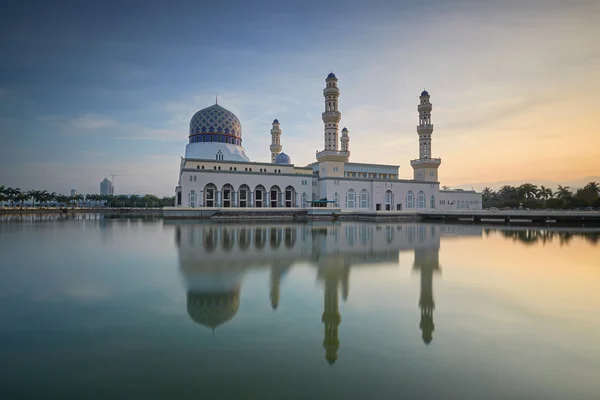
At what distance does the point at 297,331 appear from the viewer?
4.98m

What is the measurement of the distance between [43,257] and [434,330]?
12.2m

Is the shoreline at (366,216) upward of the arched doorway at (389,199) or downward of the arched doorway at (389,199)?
downward

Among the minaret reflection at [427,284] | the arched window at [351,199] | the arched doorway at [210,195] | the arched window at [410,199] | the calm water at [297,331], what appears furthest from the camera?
the arched window at [410,199]

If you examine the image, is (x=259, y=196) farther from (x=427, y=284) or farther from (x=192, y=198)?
(x=427, y=284)

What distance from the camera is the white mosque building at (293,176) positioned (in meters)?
39.5

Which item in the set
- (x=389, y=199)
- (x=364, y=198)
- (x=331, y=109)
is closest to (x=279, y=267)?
(x=331, y=109)

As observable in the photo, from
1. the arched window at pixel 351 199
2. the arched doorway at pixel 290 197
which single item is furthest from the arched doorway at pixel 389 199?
the arched doorway at pixel 290 197

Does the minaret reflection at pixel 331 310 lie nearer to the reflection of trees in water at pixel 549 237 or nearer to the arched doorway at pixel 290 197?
the reflection of trees in water at pixel 549 237

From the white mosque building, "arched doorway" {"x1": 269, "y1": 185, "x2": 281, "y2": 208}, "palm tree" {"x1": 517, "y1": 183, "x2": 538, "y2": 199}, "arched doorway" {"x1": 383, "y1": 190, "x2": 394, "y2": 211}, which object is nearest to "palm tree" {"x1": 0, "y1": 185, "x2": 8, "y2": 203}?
the white mosque building

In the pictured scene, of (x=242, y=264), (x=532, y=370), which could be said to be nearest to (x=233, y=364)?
(x=532, y=370)

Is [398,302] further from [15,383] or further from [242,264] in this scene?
[15,383]

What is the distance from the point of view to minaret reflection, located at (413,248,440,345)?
5.16m

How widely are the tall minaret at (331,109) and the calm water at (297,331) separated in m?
33.9

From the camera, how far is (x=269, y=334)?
4.85 metres
